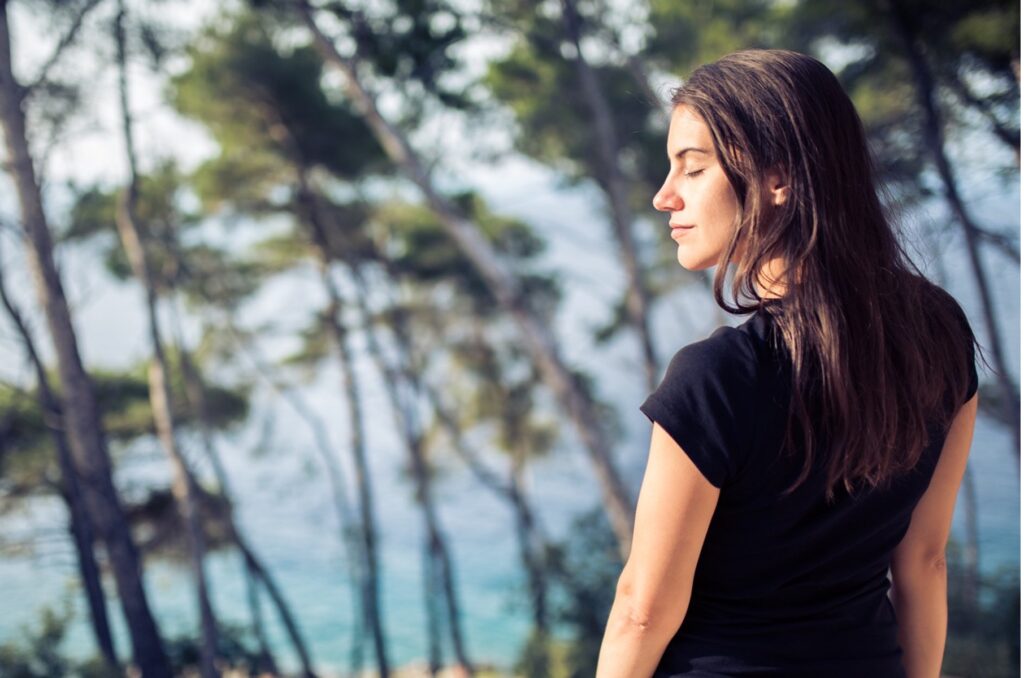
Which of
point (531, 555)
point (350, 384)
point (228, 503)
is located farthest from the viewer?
point (531, 555)

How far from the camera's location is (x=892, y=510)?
78 cm

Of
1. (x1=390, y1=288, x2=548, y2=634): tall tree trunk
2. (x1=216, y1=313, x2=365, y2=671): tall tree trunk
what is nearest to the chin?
(x1=216, y1=313, x2=365, y2=671): tall tree trunk

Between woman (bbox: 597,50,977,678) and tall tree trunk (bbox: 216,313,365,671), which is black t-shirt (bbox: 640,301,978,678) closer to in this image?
woman (bbox: 597,50,977,678)

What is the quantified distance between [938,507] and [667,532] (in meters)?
0.31

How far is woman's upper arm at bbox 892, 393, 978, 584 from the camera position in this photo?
83 centimetres

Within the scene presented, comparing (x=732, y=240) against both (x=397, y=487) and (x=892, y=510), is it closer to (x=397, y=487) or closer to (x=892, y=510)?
(x=892, y=510)

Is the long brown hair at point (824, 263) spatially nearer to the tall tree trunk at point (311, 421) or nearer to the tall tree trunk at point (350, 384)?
the tall tree trunk at point (311, 421)

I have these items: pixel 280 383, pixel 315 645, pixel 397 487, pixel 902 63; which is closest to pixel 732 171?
pixel 902 63

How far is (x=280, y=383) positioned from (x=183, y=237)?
5.95ft

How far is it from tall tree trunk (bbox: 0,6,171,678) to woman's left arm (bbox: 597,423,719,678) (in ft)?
16.3

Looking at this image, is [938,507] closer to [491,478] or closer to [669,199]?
[669,199]

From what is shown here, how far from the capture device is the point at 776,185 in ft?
2.41

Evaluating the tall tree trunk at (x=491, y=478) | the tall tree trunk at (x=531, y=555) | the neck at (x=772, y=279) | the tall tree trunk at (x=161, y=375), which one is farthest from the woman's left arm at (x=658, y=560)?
the tall tree trunk at (x=491, y=478)

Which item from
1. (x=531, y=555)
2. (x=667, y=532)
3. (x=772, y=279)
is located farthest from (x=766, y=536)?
(x=531, y=555)
